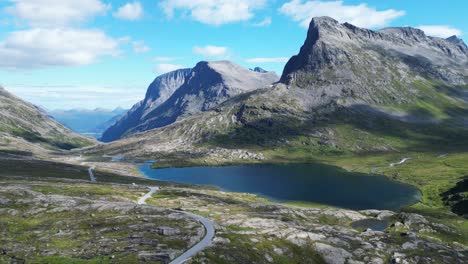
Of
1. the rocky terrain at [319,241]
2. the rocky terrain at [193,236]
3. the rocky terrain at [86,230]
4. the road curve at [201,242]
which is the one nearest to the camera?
the road curve at [201,242]

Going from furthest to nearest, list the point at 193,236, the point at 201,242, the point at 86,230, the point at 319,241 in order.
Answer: the point at 319,241, the point at 86,230, the point at 193,236, the point at 201,242

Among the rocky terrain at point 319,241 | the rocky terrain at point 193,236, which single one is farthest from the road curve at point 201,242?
the rocky terrain at point 319,241

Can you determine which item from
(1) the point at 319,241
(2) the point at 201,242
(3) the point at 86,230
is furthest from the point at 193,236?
(1) the point at 319,241

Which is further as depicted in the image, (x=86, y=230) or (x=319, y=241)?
(x=319, y=241)

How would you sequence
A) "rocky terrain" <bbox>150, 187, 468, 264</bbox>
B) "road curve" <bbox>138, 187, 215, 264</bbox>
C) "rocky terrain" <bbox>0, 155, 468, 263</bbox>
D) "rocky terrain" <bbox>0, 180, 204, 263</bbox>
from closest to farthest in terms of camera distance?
"road curve" <bbox>138, 187, 215, 264</bbox>, "rocky terrain" <bbox>0, 180, 204, 263</bbox>, "rocky terrain" <bbox>0, 155, 468, 263</bbox>, "rocky terrain" <bbox>150, 187, 468, 264</bbox>

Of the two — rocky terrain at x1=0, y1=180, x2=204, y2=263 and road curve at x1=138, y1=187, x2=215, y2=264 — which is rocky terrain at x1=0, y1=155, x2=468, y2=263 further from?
road curve at x1=138, y1=187, x2=215, y2=264

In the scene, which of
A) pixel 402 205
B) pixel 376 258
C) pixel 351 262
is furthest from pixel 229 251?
pixel 402 205

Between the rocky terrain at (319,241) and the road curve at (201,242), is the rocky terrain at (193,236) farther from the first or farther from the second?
the road curve at (201,242)

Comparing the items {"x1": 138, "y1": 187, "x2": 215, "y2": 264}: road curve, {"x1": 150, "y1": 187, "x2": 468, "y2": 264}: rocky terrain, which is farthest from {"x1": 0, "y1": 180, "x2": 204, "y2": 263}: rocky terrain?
{"x1": 150, "y1": 187, "x2": 468, "y2": 264}: rocky terrain

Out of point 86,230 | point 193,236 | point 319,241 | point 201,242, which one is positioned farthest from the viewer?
point 319,241

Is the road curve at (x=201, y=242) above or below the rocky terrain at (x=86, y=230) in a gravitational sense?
below

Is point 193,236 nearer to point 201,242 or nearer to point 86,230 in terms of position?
point 201,242

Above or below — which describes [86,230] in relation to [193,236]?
above
